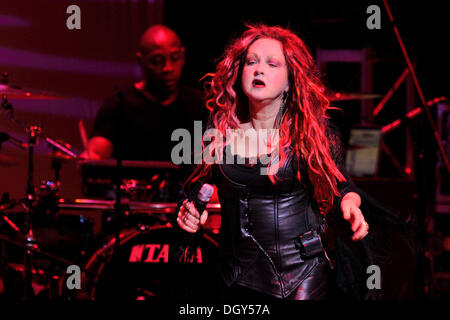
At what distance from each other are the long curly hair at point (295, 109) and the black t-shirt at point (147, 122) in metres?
2.43

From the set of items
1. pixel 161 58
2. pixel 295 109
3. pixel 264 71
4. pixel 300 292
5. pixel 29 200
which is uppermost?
pixel 161 58

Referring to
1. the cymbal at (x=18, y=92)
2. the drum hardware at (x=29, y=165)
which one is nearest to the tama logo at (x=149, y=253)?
the drum hardware at (x=29, y=165)

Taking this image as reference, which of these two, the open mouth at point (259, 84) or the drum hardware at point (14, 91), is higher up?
the drum hardware at point (14, 91)

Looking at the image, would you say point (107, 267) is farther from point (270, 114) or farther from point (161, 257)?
point (270, 114)

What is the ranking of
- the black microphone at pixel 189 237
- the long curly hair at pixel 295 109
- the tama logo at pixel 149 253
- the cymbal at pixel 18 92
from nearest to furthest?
the black microphone at pixel 189 237 < the long curly hair at pixel 295 109 < the cymbal at pixel 18 92 < the tama logo at pixel 149 253

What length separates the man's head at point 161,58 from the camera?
4.81m

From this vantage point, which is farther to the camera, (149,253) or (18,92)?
(149,253)

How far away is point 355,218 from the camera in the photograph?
2.01 meters

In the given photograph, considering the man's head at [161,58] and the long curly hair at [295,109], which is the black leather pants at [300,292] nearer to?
the long curly hair at [295,109]

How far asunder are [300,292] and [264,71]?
0.78 metres

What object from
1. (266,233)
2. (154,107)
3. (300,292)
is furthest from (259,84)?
(154,107)

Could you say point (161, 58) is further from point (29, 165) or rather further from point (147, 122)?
point (29, 165)

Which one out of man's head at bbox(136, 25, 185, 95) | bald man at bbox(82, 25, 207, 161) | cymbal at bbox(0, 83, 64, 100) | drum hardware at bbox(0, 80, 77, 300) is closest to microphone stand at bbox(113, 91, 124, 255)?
drum hardware at bbox(0, 80, 77, 300)

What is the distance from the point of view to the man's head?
4809mm
